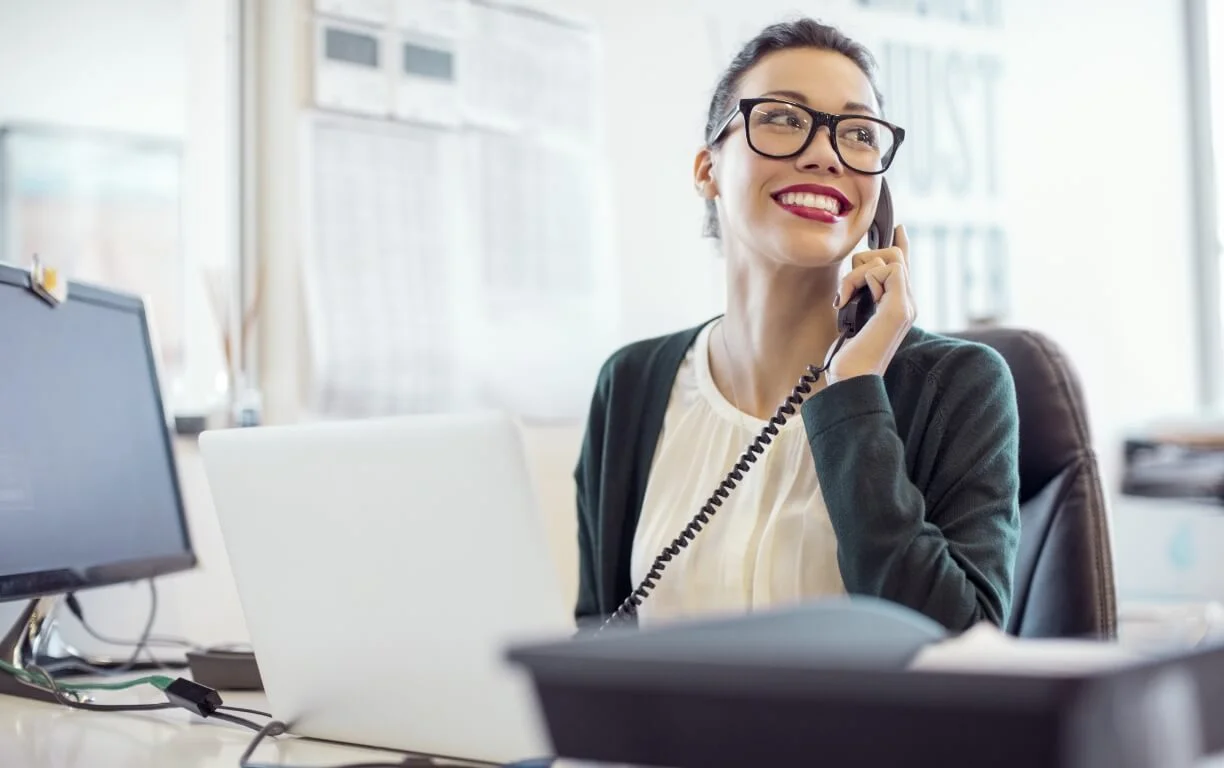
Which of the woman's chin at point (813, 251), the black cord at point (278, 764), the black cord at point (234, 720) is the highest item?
the woman's chin at point (813, 251)

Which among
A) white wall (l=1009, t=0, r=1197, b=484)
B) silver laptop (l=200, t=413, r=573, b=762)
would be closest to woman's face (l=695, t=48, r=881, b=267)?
silver laptop (l=200, t=413, r=573, b=762)

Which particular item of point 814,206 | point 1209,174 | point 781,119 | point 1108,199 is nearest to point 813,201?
point 814,206

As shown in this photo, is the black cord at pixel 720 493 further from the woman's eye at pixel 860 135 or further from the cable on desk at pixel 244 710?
the cable on desk at pixel 244 710

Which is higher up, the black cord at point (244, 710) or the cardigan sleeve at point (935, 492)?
the cardigan sleeve at point (935, 492)

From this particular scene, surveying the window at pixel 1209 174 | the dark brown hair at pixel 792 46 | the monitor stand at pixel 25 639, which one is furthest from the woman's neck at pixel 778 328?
the window at pixel 1209 174

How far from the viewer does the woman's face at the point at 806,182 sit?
1.40 m

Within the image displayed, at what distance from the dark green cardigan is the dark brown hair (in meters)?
0.34

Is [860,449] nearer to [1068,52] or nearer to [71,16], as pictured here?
[71,16]

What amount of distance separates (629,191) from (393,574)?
1.73m

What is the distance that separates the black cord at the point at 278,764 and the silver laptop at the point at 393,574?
0.04ft

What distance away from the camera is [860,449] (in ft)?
3.87

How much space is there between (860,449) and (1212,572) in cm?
215

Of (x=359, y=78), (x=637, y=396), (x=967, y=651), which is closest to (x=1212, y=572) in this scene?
(x=637, y=396)

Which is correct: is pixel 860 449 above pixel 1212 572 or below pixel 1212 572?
above
